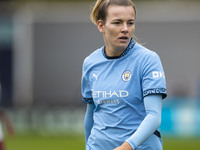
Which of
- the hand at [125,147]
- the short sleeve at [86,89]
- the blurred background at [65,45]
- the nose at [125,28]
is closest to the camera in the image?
the hand at [125,147]

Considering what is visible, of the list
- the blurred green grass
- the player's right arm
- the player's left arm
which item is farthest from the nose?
the blurred green grass

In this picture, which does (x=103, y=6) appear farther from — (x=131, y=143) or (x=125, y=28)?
(x=131, y=143)

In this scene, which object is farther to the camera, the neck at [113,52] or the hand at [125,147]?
the neck at [113,52]

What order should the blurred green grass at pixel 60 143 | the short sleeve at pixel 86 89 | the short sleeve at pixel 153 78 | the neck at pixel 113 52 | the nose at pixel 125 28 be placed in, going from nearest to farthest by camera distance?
the short sleeve at pixel 153 78, the nose at pixel 125 28, the neck at pixel 113 52, the short sleeve at pixel 86 89, the blurred green grass at pixel 60 143

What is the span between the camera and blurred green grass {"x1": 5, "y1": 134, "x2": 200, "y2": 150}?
1454cm

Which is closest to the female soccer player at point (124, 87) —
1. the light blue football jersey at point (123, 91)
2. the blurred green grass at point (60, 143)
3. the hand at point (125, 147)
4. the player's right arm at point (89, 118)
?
the light blue football jersey at point (123, 91)

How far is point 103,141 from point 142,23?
22860 mm

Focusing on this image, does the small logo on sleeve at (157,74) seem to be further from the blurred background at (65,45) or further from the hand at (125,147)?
the blurred background at (65,45)

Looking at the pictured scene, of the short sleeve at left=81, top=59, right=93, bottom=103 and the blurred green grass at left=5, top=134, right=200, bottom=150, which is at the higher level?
the short sleeve at left=81, top=59, right=93, bottom=103

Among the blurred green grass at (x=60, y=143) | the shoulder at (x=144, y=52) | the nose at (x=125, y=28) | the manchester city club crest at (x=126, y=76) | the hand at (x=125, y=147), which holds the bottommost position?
the blurred green grass at (x=60, y=143)

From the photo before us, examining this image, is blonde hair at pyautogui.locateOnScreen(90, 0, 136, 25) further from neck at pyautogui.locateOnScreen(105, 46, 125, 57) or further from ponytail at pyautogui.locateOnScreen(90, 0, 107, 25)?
neck at pyautogui.locateOnScreen(105, 46, 125, 57)

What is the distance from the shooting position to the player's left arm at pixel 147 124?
396 cm

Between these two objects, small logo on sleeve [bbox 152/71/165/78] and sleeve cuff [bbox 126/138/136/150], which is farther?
small logo on sleeve [bbox 152/71/165/78]

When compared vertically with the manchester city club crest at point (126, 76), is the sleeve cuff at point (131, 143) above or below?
below
